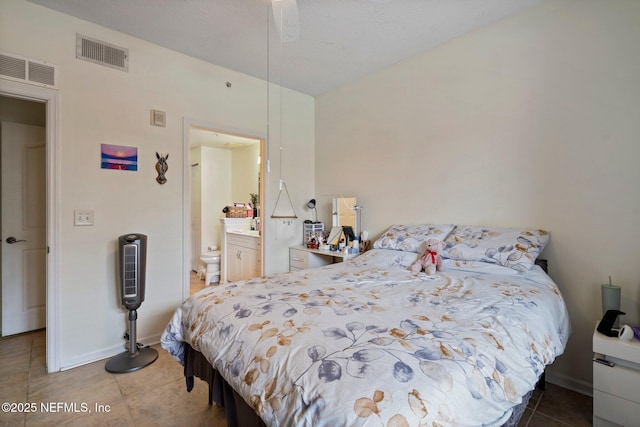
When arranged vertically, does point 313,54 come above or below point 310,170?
above

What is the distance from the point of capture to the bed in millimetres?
830

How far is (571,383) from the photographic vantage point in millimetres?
2053

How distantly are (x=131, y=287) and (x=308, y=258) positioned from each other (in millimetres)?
1821

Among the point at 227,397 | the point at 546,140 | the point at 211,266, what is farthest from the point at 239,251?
the point at 546,140

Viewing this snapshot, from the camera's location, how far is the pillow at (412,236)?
258cm

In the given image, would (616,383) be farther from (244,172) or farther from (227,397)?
(244,172)

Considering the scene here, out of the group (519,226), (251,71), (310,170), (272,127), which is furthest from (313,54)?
(519,226)

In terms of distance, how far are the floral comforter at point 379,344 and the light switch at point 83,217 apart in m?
1.36

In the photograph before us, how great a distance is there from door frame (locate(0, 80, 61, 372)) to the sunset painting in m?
0.30

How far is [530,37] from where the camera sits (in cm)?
223

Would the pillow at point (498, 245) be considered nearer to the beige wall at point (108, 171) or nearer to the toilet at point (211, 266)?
the beige wall at point (108, 171)

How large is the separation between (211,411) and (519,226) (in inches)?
101

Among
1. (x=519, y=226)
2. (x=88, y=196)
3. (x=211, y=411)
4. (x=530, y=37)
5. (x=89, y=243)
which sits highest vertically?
(x=530, y=37)

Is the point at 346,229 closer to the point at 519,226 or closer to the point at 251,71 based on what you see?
the point at 519,226
